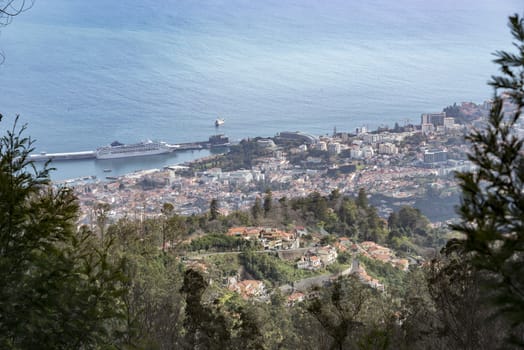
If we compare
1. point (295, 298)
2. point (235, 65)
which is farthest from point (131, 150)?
point (295, 298)

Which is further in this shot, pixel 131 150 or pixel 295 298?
pixel 131 150

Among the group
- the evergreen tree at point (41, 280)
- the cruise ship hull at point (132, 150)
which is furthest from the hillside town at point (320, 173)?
the evergreen tree at point (41, 280)

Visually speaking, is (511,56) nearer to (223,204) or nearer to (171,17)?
(223,204)

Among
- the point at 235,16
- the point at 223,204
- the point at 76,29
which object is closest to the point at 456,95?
the point at 223,204

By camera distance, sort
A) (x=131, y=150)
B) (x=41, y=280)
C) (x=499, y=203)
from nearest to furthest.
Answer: (x=499, y=203) → (x=41, y=280) → (x=131, y=150)

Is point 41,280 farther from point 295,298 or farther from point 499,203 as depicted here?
point 295,298

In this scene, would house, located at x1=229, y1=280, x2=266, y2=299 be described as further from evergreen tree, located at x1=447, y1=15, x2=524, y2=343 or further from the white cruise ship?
the white cruise ship

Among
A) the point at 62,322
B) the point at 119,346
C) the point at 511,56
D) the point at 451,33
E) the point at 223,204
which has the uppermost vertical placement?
the point at 451,33
